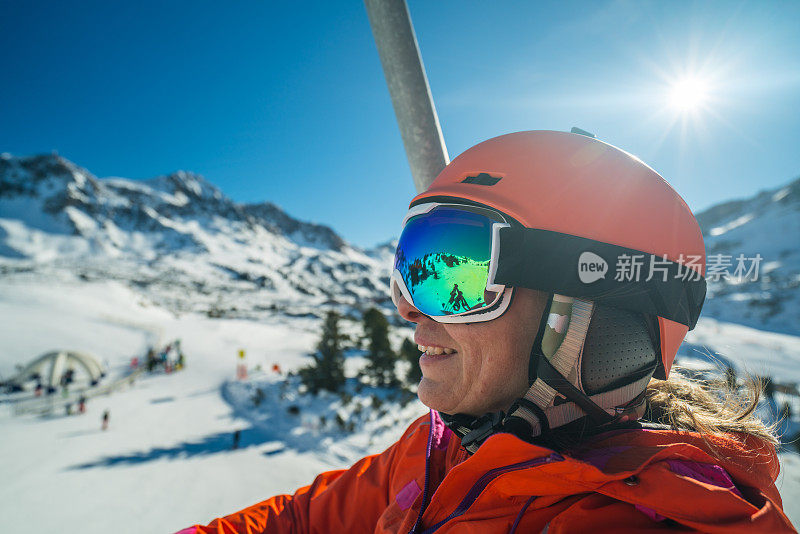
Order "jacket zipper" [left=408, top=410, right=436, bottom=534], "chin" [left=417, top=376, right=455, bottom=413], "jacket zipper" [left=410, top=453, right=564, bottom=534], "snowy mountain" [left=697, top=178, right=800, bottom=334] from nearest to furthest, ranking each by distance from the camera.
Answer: "jacket zipper" [left=410, top=453, right=564, bottom=534] < "jacket zipper" [left=408, top=410, right=436, bottom=534] < "chin" [left=417, top=376, right=455, bottom=413] < "snowy mountain" [left=697, top=178, right=800, bottom=334]

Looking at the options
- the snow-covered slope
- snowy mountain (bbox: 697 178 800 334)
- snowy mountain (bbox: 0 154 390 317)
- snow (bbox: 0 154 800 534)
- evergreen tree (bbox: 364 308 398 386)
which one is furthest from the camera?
snowy mountain (bbox: 0 154 390 317)

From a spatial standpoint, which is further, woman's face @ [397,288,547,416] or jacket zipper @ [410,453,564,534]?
woman's face @ [397,288,547,416]

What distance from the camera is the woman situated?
0.96 metres

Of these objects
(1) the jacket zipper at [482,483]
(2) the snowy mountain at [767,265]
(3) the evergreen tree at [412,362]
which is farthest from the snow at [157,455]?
(2) the snowy mountain at [767,265]

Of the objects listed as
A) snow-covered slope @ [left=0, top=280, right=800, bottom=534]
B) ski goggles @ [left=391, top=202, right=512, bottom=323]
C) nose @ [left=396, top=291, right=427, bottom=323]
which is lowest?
snow-covered slope @ [left=0, top=280, right=800, bottom=534]

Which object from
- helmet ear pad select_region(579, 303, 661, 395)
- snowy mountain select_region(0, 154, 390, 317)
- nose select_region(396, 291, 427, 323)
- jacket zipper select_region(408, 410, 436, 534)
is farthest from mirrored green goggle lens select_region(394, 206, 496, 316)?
snowy mountain select_region(0, 154, 390, 317)

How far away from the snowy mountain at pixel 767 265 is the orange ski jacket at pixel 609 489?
65.8 ft

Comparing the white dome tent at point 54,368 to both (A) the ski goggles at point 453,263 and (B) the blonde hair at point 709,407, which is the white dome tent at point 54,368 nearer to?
(A) the ski goggles at point 453,263

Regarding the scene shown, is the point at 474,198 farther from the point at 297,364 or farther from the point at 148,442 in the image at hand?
the point at 297,364

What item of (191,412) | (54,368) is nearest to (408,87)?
(191,412)

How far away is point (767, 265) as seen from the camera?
2253 inches

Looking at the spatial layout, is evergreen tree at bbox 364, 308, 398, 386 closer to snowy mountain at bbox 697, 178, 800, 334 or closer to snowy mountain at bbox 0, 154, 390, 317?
snowy mountain at bbox 697, 178, 800, 334

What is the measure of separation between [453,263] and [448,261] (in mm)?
23

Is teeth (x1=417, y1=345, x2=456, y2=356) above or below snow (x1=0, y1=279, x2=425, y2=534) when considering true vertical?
above
